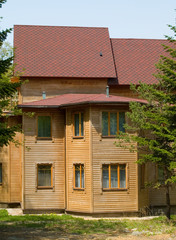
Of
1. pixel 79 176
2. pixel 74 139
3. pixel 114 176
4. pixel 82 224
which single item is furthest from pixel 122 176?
pixel 82 224

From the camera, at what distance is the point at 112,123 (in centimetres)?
2806

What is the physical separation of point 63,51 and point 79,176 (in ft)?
34.8

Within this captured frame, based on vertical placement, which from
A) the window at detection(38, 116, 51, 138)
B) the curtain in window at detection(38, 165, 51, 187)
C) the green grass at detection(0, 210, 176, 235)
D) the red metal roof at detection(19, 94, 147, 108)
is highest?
the red metal roof at detection(19, 94, 147, 108)

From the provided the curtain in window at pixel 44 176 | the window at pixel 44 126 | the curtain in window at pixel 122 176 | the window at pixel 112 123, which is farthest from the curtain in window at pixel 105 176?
the window at pixel 44 126

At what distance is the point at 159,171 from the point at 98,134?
18.4ft

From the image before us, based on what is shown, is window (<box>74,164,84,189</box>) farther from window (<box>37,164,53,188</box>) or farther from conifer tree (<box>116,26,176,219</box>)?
conifer tree (<box>116,26,176,219</box>)

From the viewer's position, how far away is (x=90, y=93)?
32.9 metres

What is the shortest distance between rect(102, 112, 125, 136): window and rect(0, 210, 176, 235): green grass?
16.8 ft

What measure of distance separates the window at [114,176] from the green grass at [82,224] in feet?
7.43

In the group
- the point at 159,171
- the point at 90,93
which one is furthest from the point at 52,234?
the point at 90,93

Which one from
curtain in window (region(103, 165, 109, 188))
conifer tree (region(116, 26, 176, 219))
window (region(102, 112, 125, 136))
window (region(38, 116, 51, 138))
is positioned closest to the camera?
conifer tree (region(116, 26, 176, 219))

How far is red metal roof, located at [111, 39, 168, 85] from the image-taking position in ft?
112

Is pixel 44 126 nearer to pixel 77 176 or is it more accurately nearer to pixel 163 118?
pixel 77 176

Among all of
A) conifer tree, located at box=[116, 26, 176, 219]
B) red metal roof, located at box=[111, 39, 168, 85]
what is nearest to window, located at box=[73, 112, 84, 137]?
conifer tree, located at box=[116, 26, 176, 219]
